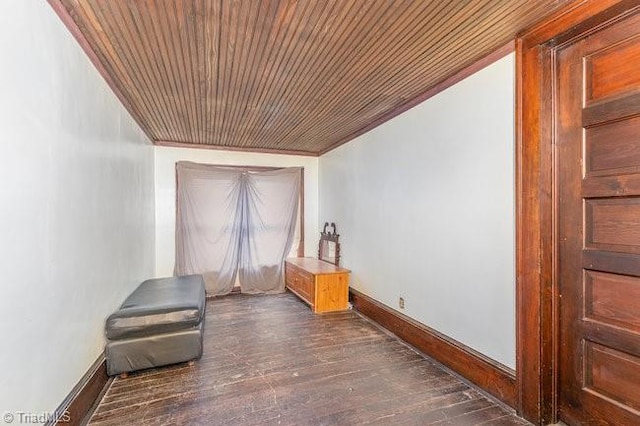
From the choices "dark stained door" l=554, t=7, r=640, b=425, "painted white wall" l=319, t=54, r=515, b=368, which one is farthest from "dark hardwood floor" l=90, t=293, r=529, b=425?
"dark stained door" l=554, t=7, r=640, b=425

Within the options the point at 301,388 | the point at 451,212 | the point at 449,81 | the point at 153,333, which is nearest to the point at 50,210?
the point at 153,333

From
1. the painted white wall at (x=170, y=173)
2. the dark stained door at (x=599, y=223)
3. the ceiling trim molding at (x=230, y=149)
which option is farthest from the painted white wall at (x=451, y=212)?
the painted white wall at (x=170, y=173)

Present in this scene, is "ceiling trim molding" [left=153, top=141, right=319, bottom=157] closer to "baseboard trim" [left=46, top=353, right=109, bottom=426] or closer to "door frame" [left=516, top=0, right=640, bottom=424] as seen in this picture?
"baseboard trim" [left=46, top=353, right=109, bottom=426]

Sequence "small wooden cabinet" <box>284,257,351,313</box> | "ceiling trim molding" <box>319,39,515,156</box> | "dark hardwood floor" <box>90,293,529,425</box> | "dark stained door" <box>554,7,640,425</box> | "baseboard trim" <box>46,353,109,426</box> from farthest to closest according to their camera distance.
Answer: "small wooden cabinet" <box>284,257,351,313</box>
"ceiling trim molding" <box>319,39,515,156</box>
"dark hardwood floor" <box>90,293,529,425</box>
"baseboard trim" <box>46,353,109,426</box>
"dark stained door" <box>554,7,640,425</box>

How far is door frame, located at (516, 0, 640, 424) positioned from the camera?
1.77 metres

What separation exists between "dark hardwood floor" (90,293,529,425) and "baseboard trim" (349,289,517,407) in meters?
0.08

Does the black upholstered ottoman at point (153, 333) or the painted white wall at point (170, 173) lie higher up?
the painted white wall at point (170, 173)

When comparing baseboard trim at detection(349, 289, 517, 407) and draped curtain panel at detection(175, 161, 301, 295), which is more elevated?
draped curtain panel at detection(175, 161, 301, 295)

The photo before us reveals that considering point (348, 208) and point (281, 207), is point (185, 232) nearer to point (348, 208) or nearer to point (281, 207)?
point (281, 207)

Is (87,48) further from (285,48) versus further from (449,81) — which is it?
(449,81)

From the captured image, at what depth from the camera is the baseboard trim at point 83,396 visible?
5.22 ft

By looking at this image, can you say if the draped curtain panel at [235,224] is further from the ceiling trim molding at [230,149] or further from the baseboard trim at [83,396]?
the baseboard trim at [83,396]

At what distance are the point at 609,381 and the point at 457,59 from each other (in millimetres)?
2117

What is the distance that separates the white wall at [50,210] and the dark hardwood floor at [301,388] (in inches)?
20.7
